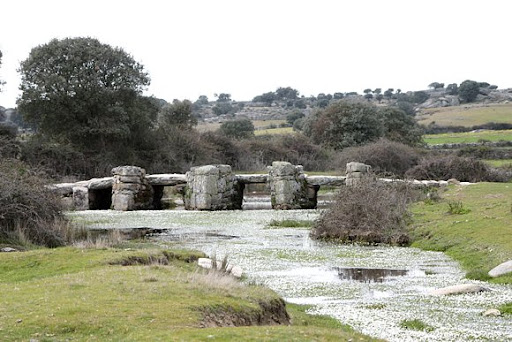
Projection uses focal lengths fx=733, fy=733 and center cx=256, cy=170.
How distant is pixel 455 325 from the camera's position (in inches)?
502

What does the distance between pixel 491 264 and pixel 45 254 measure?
36.1 ft

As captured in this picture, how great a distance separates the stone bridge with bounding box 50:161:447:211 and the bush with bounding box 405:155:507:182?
595cm

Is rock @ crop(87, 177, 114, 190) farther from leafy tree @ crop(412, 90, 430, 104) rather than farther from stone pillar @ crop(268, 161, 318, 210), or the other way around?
leafy tree @ crop(412, 90, 430, 104)

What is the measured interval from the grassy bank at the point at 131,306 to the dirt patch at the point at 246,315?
2 centimetres

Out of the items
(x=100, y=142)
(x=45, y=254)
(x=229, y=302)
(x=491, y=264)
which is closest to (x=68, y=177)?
(x=100, y=142)

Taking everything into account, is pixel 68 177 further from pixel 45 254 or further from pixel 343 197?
pixel 45 254

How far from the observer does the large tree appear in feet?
178

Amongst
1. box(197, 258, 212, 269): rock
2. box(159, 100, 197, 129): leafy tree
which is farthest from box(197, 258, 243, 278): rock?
box(159, 100, 197, 129): leafy tree

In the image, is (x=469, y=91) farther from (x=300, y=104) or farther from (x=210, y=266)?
(x=210, y=266)

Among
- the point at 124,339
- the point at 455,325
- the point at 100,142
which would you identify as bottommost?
the point at 455,325

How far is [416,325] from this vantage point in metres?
12.7

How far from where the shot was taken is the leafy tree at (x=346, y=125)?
71.2 m

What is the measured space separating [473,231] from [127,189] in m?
23.3

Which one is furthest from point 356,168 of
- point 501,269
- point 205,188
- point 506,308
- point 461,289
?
point 506,308
